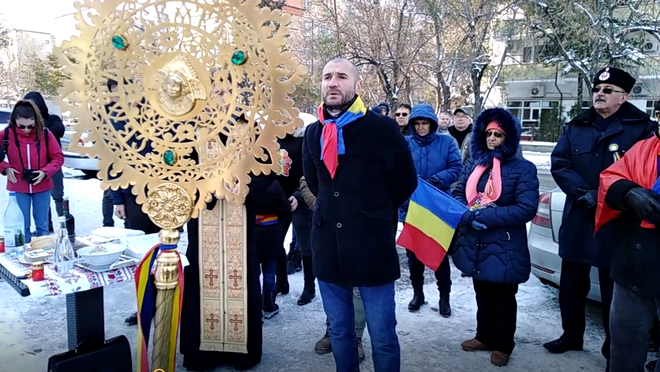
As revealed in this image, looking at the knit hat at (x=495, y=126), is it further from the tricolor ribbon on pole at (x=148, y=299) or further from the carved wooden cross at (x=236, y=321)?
the tricolor ribbon on pole at (x=148, y=299)

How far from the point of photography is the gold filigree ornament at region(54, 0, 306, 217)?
1.87m

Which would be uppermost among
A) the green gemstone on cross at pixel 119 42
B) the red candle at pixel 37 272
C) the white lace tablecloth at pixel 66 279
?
the green gemstone on cross at pixel 119 42

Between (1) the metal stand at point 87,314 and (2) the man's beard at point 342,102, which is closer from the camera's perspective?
(2) the man's beard at point 342,102

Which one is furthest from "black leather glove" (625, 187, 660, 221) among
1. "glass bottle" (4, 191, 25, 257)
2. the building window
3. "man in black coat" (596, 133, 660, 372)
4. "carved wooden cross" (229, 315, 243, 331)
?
the building window

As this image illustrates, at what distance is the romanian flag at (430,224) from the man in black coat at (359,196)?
1.17 metres

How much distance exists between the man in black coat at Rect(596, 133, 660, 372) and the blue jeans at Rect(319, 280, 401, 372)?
45.4 inches

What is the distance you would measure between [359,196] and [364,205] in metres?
0.05

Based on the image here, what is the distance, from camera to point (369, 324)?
2.72 metres

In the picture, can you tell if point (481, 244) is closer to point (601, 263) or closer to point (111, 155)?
point (601, 263)

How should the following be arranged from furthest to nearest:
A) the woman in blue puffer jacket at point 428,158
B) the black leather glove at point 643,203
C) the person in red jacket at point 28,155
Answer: the person in red jacket at point 28,155 → the woman in blue puffer jacket at point 428,158 → the black leather glove at point 643,203

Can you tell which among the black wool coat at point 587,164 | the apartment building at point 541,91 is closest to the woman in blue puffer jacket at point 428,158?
the black wool coat at point 587,164

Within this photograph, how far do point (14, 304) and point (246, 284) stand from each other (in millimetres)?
2569

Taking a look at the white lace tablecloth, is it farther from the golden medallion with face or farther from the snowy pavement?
the golden medallion with face

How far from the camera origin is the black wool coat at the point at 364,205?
8.46 feet
